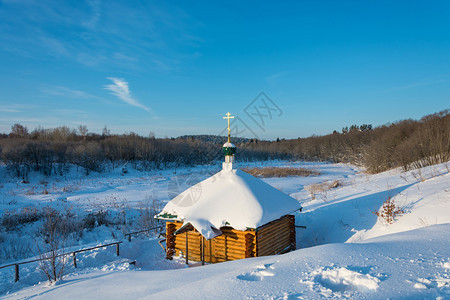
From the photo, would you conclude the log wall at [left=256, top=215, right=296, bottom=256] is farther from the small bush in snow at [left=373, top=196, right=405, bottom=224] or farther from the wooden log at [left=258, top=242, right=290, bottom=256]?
the small bush in snow at [left=373, top=196, right=405, bottom=224]

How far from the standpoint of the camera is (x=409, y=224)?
8.70 meters

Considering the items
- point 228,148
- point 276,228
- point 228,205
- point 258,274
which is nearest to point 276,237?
point 276,228

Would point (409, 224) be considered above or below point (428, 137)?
below

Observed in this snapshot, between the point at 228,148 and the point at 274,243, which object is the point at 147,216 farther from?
the point at 274,243

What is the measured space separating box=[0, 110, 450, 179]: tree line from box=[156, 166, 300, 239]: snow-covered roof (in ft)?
57.6

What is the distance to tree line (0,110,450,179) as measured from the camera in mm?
22067

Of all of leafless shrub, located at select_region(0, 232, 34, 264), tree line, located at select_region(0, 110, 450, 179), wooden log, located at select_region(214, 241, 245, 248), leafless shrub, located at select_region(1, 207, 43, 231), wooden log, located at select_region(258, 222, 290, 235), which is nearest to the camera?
wooden log, located at select_region(214, 241, 245, 248)

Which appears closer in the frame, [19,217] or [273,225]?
[273,225]

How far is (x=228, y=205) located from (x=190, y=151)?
47.3m

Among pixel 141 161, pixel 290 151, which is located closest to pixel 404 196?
pixel 141 161

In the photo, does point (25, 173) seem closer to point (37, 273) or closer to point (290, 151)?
point (37, 273)

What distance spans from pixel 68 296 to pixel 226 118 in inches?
272

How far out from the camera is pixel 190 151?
55312 millimetres

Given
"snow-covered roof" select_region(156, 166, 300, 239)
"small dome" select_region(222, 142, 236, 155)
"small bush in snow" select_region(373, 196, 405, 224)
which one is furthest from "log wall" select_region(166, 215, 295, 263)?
"small bush in snow" select_region(373, 196, 405, 224)
